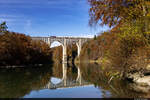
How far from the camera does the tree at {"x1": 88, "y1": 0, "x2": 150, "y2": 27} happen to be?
8672 mm

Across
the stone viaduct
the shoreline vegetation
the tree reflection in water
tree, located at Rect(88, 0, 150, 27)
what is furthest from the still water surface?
the stone viaduct

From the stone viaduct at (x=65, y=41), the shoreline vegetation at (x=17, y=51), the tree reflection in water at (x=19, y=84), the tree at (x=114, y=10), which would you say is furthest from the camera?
the stone viaduct at (x=65, y=41)

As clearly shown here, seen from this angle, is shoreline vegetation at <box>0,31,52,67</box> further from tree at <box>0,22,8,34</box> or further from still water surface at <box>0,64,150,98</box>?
still water surface at <box>0,64,150,98</box>

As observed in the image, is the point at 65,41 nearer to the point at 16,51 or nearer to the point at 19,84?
the point at 16,51

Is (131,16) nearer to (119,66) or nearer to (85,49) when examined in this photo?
(119,66)

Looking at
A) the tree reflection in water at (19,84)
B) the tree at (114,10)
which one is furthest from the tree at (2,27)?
the tree at (114,10)

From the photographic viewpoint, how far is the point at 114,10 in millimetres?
8906

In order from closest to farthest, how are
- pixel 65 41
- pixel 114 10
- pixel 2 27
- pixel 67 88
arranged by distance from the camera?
pixel 114 10 → pixel 67 88 → pixel 2 27 → pixel 65 41

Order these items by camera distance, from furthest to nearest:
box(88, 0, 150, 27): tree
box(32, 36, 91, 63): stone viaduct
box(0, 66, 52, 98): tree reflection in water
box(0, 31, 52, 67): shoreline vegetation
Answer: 1. box(32, 36, 91, 63): stone viaduct
2. box(0, 31, 52, 67): shoreline vegetation
3. box(0, 66, 52, 98): tree reflection in water
4. box(88, 0, 150, 27): tree

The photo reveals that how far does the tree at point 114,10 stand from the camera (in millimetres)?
8672

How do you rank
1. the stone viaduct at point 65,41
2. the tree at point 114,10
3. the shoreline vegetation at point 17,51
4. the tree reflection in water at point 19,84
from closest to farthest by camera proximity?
the tree at point 114,10 → the tree reflection in water at point 19,84 → the shoreline vegetation at point 17,51 → the stone viaduct at point 65,41

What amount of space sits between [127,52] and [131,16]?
4013mm

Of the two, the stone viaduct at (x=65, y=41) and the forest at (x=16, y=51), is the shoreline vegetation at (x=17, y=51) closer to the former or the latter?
the forest at (x=16, y=51)

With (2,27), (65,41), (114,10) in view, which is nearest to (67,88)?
(114,10)
